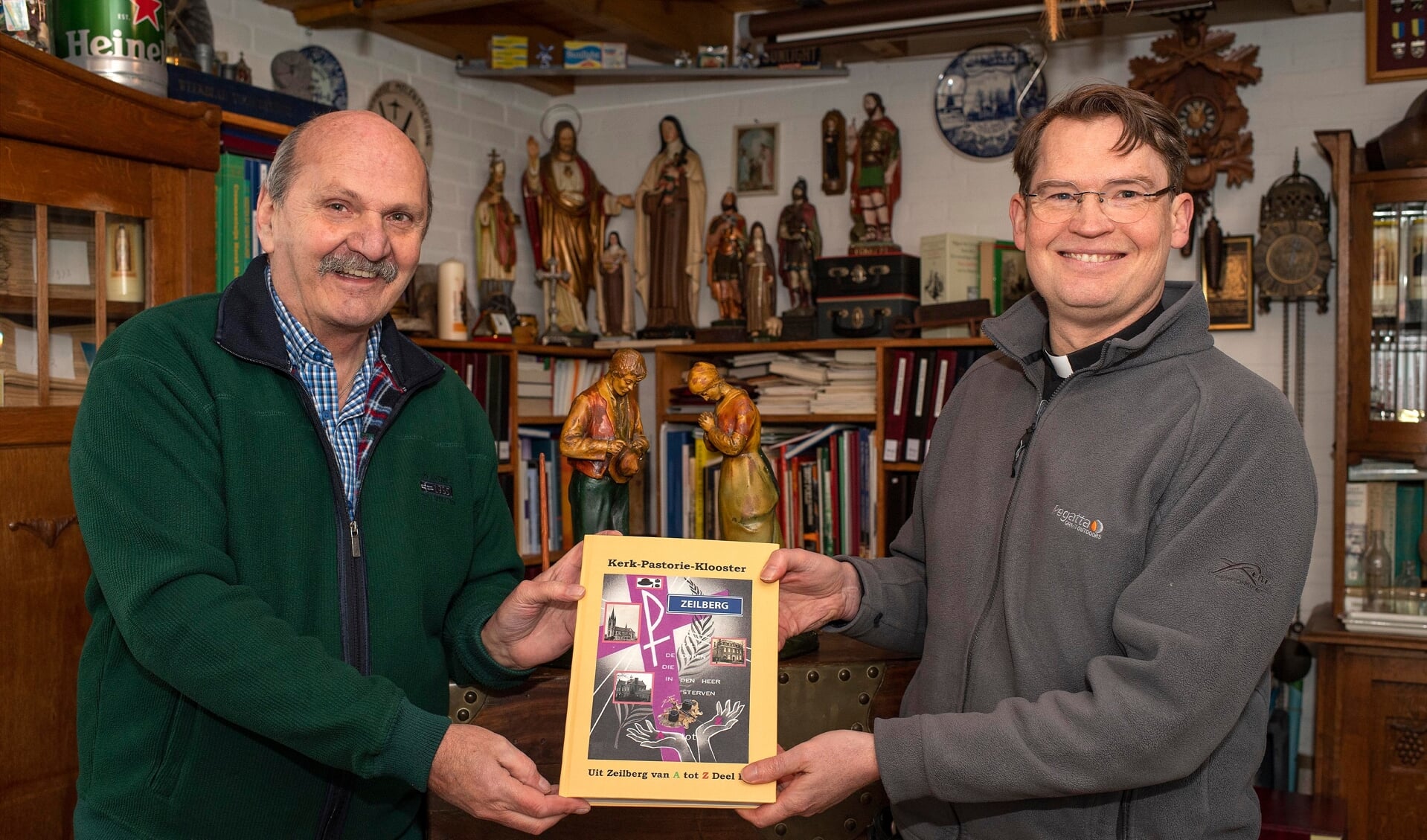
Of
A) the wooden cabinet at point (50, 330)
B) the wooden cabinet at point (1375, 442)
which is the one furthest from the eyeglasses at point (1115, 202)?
the wooden cabinet at point (1375, 442)

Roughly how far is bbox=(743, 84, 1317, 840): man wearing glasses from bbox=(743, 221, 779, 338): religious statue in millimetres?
2767

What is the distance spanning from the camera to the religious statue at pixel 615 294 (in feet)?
16.3

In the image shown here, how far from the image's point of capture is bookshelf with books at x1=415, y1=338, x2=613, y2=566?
412cm

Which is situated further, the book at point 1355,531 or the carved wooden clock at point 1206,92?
the carved wooden clock at point 1206,92

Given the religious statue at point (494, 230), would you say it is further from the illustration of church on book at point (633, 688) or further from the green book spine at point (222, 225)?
the illustration of church on book at point (633, 688)

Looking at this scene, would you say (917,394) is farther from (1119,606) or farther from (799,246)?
(1119,606)

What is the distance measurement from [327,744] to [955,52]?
154 inches

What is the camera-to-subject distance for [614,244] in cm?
494

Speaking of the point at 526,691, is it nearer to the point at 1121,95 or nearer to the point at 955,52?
the point at 1121,95

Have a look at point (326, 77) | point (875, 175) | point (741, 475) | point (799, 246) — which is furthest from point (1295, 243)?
point (326, 77)

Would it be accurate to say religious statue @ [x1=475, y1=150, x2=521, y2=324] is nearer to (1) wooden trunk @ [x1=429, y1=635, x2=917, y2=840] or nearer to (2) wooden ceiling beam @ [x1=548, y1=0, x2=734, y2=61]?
(2) wooden ceiling beam @ [x1=548, y1=0, x2=734, y2=61]

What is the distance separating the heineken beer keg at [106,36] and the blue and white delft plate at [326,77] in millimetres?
1558

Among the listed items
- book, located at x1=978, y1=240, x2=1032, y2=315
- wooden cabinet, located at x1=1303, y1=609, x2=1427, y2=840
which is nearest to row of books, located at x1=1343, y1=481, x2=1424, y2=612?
wooden cabinet, located at x1=1303, y1=609, x2=1427, y2=840

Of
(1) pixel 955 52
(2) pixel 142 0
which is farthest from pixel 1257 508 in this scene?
(1) pixel 955 52
